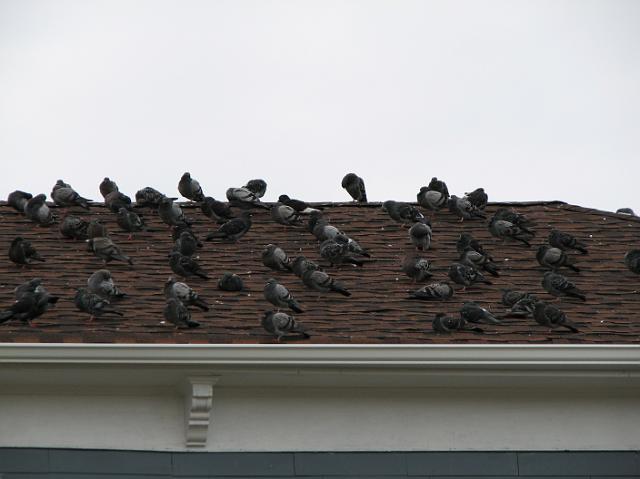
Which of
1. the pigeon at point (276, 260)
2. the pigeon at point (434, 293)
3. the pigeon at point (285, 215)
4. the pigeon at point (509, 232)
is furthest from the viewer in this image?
the pigeon at point (285, 215)

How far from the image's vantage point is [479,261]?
12188 millimetres

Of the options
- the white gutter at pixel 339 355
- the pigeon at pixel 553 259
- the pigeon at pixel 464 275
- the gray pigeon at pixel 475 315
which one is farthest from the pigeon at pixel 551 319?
the pigeon at pixel 553 259

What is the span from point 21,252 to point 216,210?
235cm

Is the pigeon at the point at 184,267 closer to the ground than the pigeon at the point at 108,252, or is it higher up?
closer to the ground

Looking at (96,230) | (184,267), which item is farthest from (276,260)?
(96,230)

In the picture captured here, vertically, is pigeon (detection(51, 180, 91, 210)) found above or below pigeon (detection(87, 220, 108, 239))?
above

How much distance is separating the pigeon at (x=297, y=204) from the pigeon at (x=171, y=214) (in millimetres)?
957

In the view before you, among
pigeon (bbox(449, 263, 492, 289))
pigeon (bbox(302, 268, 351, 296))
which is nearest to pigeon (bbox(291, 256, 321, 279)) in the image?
pigeon (bbox(302, 268, 351, 296))

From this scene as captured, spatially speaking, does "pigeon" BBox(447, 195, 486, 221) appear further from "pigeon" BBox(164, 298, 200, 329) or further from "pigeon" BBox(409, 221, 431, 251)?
"pigeon" BBox(164, 298, 200, 329)

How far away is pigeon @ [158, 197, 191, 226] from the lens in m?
13.5

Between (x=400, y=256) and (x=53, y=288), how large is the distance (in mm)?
3092

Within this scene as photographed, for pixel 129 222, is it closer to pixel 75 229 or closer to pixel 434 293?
pixel 75 229

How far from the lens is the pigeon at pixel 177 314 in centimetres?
1013

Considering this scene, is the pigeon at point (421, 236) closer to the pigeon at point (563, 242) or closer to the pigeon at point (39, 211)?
the pigeon at point (563, 242)
